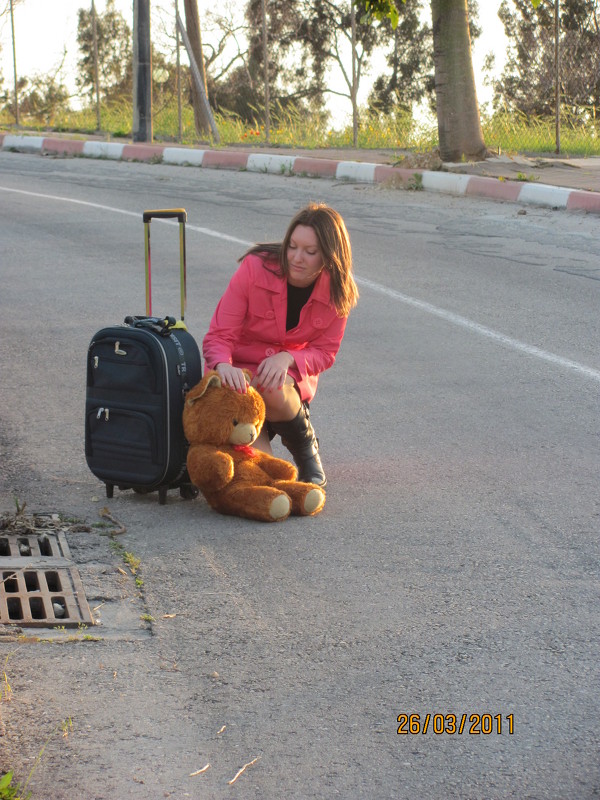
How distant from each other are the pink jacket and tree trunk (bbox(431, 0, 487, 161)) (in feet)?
29.3

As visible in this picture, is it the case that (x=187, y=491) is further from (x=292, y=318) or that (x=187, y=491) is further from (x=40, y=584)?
(x=40, y=584)

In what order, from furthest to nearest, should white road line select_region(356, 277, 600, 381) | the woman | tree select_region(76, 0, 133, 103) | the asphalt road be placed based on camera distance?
1. tree select_region(76, 0, 133, 103)
2. white road line select_region(356, 277, 600, 381)
3. the woman
4. the asphalt road

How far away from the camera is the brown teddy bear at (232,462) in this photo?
399 cm

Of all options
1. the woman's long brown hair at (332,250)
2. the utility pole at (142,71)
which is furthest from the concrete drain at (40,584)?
the utility pole at (142,71)

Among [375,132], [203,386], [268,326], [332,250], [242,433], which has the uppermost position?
[375,132]

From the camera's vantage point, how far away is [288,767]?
99.2 inches

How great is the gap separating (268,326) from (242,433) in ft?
1.75

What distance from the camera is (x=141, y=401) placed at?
4105 millimetres

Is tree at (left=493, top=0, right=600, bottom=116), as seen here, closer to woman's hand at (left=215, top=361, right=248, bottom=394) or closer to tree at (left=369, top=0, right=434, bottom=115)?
tree at (left=369, top=0, right=434, bottom=115)

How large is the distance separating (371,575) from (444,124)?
10.1m

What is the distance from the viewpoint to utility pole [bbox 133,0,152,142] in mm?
17234

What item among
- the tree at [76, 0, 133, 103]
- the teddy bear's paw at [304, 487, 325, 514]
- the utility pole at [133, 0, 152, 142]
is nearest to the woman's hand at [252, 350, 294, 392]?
the teddy bear's paw at [304, 487, 325, 514]

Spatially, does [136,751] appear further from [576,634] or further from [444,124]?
[444,124]
